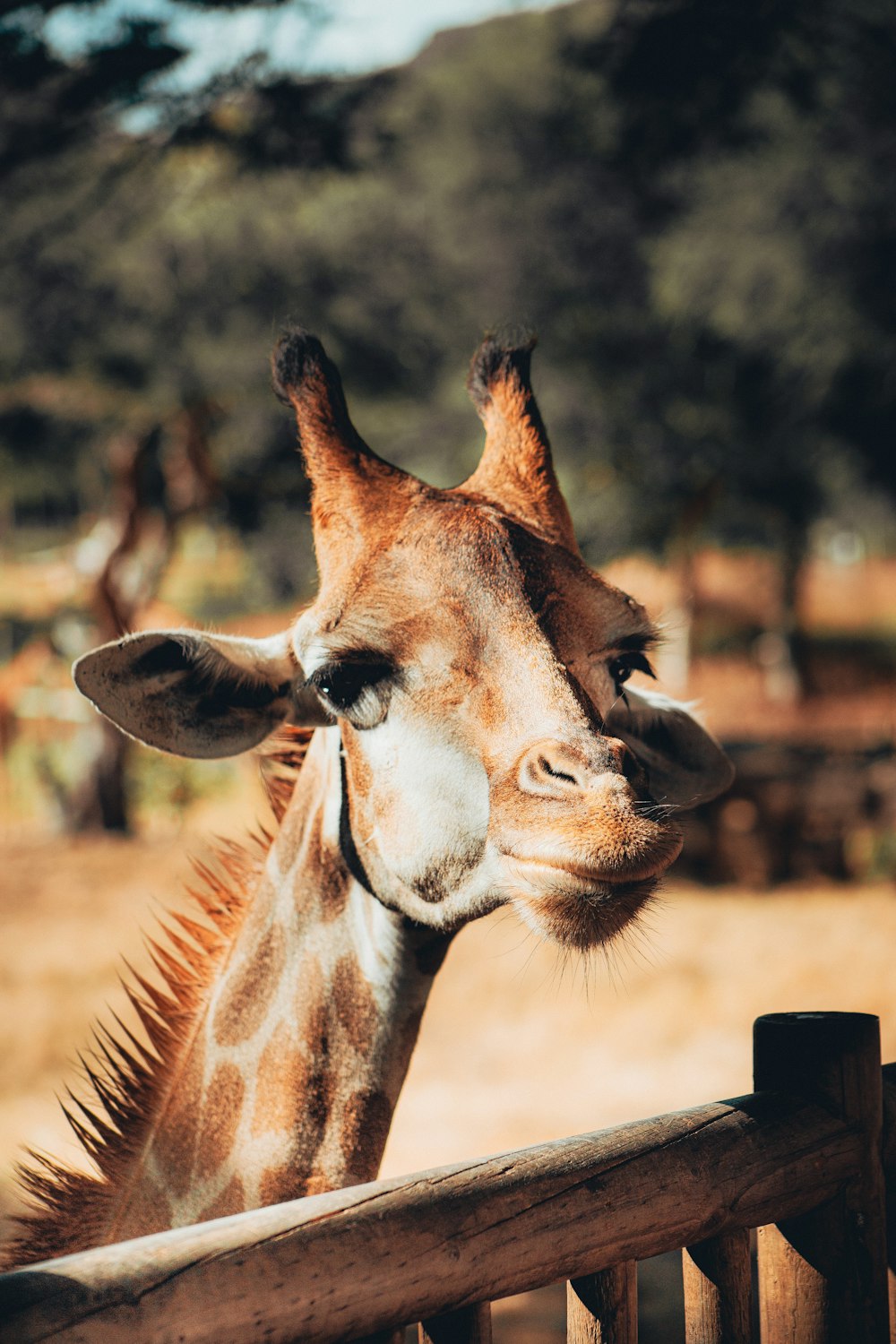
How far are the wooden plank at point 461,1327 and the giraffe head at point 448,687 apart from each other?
0.60 m

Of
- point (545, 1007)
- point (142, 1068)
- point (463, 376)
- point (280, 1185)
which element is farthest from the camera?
point (463, 376)

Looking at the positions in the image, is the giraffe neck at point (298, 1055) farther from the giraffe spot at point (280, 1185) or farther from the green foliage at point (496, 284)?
the green foliage at point (496, 284)

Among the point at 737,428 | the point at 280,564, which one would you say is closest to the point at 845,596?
the point at 737,428

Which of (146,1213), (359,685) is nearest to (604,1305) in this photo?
(146,1213)

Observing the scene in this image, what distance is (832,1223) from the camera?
2.38m

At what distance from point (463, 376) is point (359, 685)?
13.5 meters

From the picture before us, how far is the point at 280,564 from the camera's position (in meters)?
20.8

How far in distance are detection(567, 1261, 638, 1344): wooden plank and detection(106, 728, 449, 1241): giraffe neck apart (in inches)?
23.5

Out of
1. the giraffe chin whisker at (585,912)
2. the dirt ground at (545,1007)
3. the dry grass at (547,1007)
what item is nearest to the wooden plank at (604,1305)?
the giraffe chin whisker at (585,912)

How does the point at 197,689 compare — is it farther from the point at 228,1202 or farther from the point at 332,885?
the point at 228,1202

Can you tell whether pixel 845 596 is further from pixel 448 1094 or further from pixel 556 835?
pixel 556 835

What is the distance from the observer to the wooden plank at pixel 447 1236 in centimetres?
153

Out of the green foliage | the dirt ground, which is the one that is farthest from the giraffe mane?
the green foliage

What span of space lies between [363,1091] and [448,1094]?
6.23 meters
